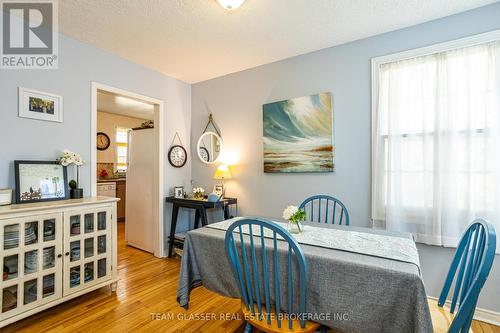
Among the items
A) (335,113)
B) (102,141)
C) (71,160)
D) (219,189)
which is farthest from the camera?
(102,141)

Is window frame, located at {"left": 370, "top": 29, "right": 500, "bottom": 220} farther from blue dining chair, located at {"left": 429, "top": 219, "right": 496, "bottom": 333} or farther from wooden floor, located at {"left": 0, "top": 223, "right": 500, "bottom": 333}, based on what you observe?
wooden floor, located at {"left": 0, "top": 223, "right": 500, "bottom": 333}

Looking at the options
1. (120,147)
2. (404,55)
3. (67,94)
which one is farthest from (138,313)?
(120,147)

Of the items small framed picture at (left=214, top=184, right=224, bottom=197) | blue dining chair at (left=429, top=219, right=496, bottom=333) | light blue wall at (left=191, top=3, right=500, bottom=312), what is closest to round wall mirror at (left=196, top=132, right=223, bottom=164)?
light blue wall at (left=191, top=3, right=500, bottom=312)

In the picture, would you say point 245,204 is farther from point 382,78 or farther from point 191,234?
point 382,78

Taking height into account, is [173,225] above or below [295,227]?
below

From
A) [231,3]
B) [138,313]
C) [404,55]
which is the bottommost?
[138,313]

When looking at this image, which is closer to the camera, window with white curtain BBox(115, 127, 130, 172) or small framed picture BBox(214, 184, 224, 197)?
small framed picture BBox(214, 184, 224, 197)

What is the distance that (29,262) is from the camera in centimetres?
190

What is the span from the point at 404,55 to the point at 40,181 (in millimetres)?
3532

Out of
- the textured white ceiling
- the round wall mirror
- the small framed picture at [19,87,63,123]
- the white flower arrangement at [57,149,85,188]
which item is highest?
the textured white ceiling

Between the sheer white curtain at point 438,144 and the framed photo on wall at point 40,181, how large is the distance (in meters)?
3.04

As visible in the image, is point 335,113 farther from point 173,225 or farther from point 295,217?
point 173,225

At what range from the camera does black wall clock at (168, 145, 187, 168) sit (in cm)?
351

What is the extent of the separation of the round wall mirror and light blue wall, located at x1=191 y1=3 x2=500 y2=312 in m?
0.12
